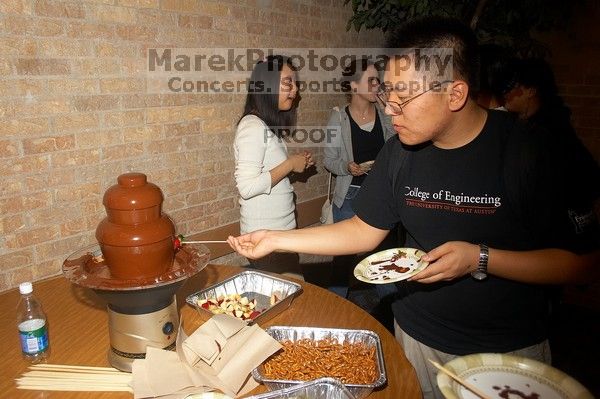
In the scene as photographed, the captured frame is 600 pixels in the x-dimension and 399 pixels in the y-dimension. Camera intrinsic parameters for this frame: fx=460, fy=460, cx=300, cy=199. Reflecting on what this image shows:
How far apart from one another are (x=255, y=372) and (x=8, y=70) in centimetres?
206

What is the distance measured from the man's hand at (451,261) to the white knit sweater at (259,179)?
66.7 inches

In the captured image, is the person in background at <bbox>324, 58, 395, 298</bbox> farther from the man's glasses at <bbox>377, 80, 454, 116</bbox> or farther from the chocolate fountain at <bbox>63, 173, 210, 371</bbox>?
the chocolate fountain at <bbox>63, 173, 210, 371</bbox>

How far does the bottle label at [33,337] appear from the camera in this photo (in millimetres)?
1577

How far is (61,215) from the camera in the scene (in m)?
2.75

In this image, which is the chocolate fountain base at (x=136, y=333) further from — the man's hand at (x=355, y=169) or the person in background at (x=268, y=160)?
the man's hand at (x=355, y=169)

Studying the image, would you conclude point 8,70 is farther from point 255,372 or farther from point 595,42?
point 595,42

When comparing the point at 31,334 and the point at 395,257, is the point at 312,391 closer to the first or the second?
the point at 395,257

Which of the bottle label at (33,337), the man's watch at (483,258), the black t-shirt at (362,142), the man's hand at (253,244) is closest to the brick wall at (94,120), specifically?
the black t-shirt at (362,142)

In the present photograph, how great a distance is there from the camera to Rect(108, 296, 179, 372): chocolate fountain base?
5.02 feet

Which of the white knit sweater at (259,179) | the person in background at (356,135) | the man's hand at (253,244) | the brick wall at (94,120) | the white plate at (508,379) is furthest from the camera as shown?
the person in background at (356,135)

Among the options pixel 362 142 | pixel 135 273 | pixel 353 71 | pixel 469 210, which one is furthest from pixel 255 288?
pixel 353 71

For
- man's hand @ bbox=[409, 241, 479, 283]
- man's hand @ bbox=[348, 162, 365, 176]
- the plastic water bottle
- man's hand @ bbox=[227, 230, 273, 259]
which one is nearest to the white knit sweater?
man's hand @ bbox=[348, 162, 365, 176]

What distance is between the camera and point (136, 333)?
1538mm

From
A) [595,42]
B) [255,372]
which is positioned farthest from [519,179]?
[595,42]
